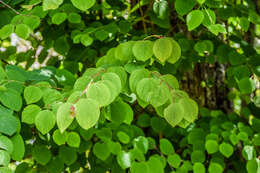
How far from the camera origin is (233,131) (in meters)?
1.48

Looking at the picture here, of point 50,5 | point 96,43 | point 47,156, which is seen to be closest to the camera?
point 50,5

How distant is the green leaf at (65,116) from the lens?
26.8 inches

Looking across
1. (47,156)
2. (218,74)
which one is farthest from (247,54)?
(47,156)

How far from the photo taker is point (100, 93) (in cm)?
71

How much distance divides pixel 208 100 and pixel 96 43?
811 mm

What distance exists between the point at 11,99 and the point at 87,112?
0.91ft

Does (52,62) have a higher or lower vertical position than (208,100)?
higher

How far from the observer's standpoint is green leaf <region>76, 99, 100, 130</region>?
2.21 ft

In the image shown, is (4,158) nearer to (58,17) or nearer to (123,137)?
(123,137)

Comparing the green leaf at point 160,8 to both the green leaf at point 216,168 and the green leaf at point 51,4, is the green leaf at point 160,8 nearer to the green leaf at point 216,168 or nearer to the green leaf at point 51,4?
the green leaf at point 51,4

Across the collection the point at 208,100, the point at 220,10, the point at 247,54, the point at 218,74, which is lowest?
the point at 208,100

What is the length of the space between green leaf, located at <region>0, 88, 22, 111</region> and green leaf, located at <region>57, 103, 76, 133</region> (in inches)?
8.4

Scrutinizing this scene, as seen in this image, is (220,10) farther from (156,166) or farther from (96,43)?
(156,166)

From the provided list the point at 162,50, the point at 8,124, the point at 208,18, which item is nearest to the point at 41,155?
the point at 8,124
